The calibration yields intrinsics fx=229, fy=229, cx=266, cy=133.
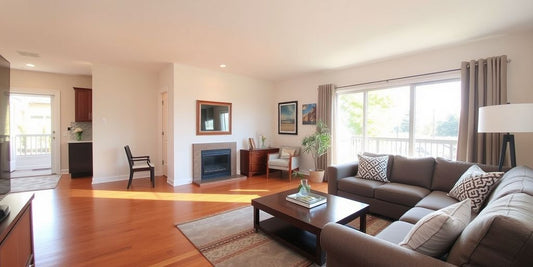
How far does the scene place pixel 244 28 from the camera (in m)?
2.91

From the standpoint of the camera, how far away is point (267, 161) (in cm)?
555

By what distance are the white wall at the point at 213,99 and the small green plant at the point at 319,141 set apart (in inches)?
63.4

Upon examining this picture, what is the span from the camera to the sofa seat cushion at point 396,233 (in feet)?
5.39

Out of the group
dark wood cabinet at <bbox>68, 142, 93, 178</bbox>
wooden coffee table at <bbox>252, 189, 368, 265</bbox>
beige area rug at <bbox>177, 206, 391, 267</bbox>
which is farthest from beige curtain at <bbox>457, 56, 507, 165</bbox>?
dark wood cabinet at <bbox>68, 142, 93, 178</bbox>

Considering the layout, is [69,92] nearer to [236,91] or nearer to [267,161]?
[236,91]

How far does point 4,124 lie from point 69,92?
16.6 feet

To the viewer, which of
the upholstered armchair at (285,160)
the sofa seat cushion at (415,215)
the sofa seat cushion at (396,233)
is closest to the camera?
the sofa seat cushion at (396,233)

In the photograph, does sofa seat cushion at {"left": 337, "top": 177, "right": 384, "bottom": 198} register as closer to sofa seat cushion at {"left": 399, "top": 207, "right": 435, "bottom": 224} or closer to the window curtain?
sofa seat cushion at {"left": 399, "top": 207, "right": 435, "bottom": 224}

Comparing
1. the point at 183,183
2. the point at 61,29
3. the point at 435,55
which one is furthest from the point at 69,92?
the point at 435,55

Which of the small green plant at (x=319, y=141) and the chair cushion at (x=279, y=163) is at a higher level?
the small green plant at (x=319, y=141)

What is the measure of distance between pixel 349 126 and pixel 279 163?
1.76 metres

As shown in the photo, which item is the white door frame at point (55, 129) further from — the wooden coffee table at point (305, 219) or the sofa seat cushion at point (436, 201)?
the sofa seat cushion at point (436, 201)

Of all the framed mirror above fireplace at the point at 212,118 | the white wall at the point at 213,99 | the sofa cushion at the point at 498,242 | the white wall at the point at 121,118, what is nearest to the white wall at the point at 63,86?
the white wall at the point at 121,118

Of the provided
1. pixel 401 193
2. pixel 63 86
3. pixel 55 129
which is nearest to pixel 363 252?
pixel 401 193
